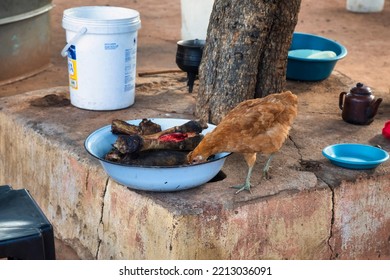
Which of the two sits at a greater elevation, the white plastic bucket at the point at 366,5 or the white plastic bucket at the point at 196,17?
the white plastic bucket at the point at 196,17

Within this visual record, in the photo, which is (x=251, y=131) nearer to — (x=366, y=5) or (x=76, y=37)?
(x=76, y=37)

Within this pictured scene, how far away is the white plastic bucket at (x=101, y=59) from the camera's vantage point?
4.12 meters

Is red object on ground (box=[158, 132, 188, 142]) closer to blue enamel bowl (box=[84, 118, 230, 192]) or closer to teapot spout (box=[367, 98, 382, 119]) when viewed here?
blue enamel bowl (box=[84, 118, 230, 192])

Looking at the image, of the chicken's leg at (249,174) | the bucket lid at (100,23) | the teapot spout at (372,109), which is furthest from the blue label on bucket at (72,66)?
the teapot spout at (372,109)

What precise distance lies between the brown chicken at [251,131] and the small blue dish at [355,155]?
39 cm

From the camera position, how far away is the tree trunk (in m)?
3.88

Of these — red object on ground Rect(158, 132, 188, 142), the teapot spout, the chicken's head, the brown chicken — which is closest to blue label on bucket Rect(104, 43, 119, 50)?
red object on ground Rect(158, 132, 188, 142)

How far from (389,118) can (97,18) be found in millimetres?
1915

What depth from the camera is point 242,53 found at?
3.91 m

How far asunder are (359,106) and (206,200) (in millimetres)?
1428

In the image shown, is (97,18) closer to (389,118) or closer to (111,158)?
(111,158)

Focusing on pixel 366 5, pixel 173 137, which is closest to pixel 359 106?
pixel 173 137

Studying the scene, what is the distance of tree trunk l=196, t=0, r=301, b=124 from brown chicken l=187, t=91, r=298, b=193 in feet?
2.13

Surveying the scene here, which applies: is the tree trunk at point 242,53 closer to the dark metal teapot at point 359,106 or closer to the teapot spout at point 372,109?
the dark metal teapot at point 359,106
